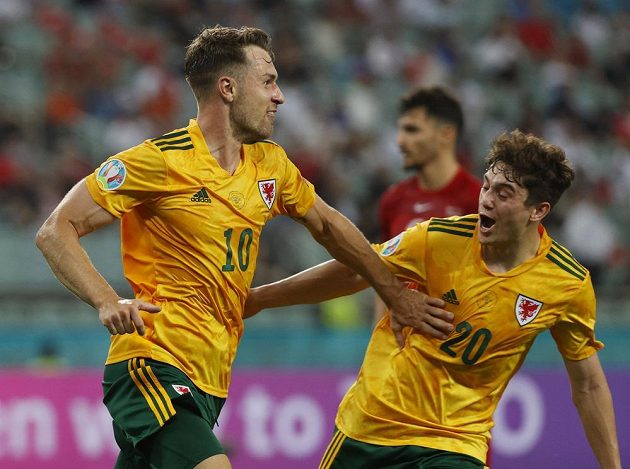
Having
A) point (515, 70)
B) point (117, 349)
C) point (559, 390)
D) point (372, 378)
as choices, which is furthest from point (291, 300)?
point (515, 70)

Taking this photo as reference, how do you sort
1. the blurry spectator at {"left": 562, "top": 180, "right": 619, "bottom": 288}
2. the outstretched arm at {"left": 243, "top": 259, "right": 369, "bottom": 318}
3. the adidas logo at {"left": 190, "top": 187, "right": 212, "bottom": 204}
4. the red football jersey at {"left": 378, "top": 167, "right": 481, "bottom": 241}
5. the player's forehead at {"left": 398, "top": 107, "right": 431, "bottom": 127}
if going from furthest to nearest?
the blurry spectator at {"left": 562, "top": 180, "right": 619, "bottom": 288} < the player's forehead at {"left": 398, "top": 107, "right": 431, "bottom": 127} < the red football jersey at {"left": 378, "top": 167, "right": 481, "bottom": 241} < the outstretched arm at {"left": 243, "top": 259, "right": 369, "bottom": 318} < the adidas logo at {"left": 190, "top": 187, "right": 212, "bottom": 204}

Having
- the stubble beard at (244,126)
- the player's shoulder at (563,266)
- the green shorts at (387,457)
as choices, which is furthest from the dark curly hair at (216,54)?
the green shorts at (387,457)

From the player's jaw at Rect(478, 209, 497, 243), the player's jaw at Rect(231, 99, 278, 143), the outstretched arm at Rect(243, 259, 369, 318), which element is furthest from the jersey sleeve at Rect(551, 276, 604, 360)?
the player's jaw at Rect(231, 99, 278, 143)

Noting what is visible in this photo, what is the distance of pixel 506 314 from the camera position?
4980 millimetres

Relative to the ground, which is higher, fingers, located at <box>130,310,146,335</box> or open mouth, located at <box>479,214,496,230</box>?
open mouth, located at <box>479,214,496,230</box>

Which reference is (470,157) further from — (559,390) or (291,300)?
(291,300)

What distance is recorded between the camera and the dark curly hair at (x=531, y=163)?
4934 millimetres

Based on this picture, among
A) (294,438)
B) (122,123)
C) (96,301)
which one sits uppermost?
(122,123)

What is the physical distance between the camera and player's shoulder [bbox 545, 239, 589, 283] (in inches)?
197

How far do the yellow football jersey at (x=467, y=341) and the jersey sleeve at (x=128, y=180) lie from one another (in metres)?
1.14

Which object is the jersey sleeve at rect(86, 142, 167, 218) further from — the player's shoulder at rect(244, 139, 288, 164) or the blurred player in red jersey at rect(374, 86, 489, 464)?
the blurred player in red jersey at rect(374, 86, 489, 464)

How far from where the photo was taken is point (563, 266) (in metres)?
5.02

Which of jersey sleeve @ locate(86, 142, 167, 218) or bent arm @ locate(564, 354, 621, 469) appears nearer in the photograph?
jersey sleeve @ locate(86, 142, 167, 218)

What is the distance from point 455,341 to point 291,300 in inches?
35.1
